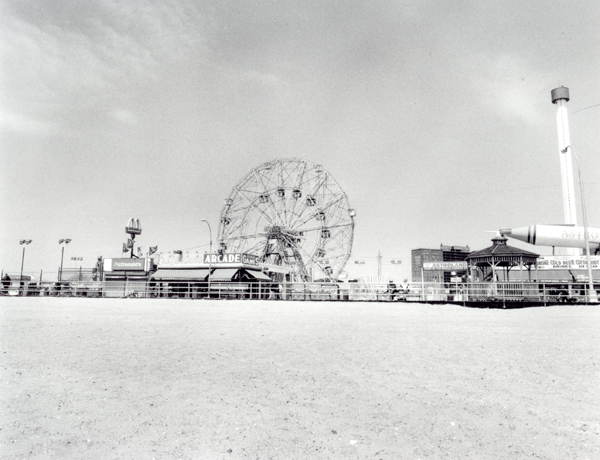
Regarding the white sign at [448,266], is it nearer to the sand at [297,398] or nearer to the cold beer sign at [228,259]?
the cold beer sign at [228,259]

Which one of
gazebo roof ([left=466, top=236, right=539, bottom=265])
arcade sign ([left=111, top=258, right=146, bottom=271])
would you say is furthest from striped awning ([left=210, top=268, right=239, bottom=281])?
gazebo roof ([left=466, top=236, right=539, bottom=265])

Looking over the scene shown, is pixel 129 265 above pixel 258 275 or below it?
above

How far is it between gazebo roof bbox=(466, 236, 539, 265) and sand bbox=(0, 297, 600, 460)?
673 inches

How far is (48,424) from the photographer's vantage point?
4266mm

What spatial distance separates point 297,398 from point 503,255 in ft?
73.3

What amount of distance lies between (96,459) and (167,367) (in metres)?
2.35

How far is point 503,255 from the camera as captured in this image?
80.5 ft

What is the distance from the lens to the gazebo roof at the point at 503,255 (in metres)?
24.4

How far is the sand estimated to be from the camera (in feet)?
13.0

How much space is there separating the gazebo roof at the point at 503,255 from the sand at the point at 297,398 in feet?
56.1

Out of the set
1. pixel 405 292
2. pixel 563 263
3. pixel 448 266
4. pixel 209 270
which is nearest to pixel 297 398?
pixel 405 292

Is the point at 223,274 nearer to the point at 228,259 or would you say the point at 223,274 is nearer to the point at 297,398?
the point at 228,259

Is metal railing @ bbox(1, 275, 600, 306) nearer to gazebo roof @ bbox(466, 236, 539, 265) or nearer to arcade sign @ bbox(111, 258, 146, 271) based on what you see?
gazebo roof @ bbox(466, 236, 539, 265)

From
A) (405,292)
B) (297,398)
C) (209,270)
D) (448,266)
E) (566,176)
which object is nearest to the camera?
(297,398)
